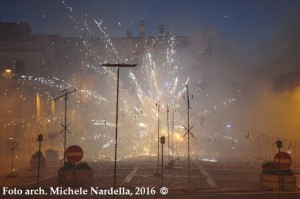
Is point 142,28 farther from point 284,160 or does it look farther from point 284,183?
point 284,160

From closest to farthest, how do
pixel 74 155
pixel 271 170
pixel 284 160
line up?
1. pixel 284 160
2. pixel 74 155
3. pixel 271 170

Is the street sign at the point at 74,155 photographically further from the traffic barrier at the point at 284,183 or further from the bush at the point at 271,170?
the traffic barrier at the point at 284,183

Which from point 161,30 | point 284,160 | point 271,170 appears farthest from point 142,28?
point 284,160

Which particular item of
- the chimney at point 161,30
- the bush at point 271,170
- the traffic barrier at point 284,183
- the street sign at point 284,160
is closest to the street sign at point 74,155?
the street sign at point 284,160

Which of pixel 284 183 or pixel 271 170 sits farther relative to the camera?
pixel 271 170

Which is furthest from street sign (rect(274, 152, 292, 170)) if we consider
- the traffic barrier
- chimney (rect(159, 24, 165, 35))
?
chimney (rect(159, 24, 165, 35))

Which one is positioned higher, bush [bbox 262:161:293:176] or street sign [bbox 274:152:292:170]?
street sign [bbox 274:152:292:170]

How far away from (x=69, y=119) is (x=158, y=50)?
21324mm

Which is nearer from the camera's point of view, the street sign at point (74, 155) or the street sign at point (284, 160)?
the street sign at point (284, 160)

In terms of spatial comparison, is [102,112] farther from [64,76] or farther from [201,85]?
[201,85]

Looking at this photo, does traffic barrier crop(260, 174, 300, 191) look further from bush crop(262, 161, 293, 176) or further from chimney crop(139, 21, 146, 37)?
chimney crop(139, 21, 146, 37)

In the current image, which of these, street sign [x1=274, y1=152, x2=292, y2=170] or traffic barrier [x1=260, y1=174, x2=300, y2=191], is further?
traffic barrier [x1=260, y1=174, x2=300, y2=191]

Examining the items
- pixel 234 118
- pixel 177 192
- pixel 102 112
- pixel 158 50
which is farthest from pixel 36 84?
pixel 177 192

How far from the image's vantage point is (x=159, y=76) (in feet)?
191
